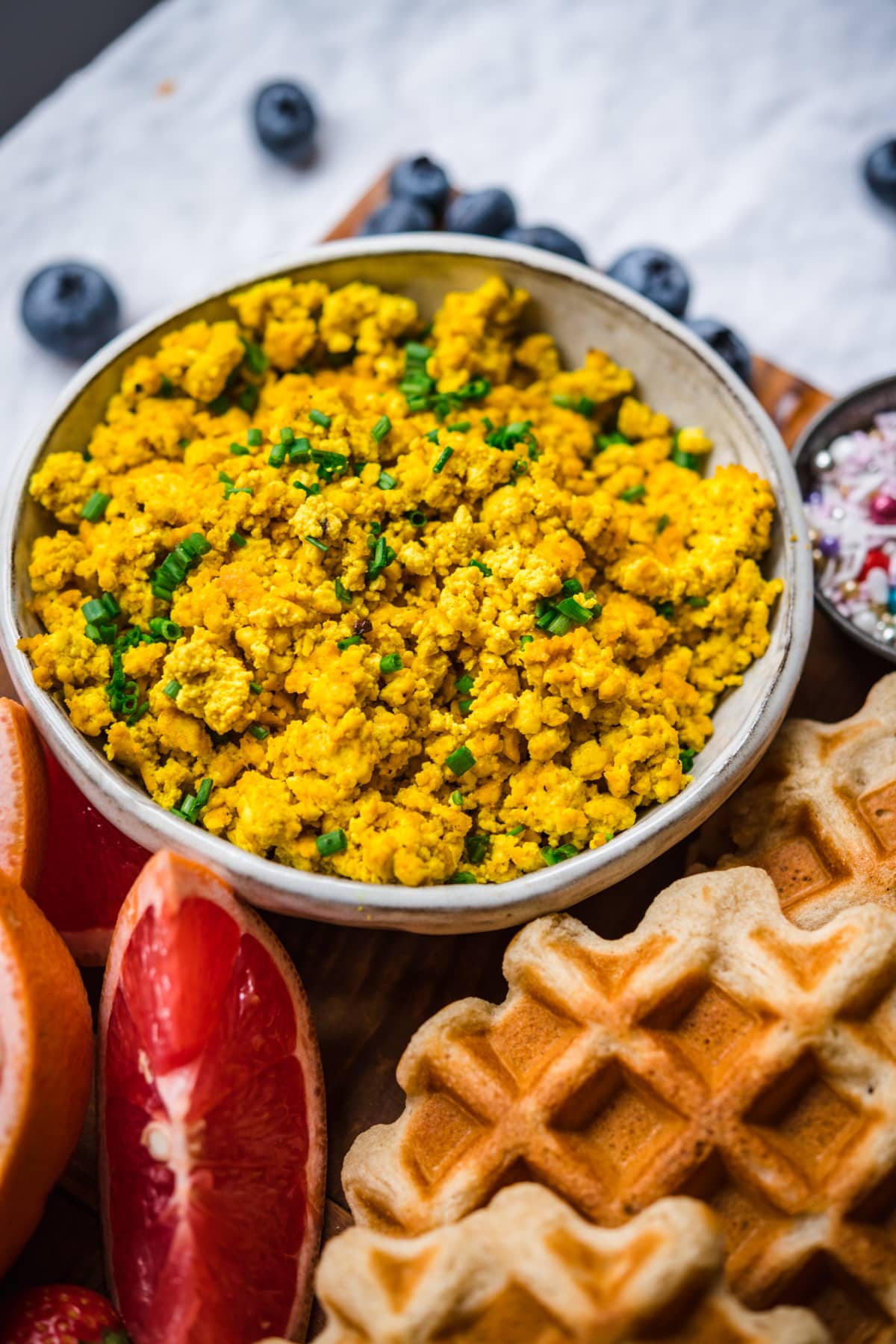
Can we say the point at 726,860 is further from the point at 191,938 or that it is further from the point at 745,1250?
the point at 191,938

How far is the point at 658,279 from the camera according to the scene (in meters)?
1.99

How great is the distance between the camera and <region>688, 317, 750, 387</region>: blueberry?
192cm

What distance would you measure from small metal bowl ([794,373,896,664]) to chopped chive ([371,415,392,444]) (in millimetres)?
720

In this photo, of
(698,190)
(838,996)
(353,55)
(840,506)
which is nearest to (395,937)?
(838,996)

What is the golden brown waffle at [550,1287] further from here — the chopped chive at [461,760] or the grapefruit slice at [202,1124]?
the chopped chive at [461,760]

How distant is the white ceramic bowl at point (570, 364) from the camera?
4.54 ft

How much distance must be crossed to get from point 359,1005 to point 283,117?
1.75 meters

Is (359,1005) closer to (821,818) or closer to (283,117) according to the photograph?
(821,818)

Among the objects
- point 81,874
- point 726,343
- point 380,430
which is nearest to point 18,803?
point 81,874

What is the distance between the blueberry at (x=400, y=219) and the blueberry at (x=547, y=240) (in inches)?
5.9

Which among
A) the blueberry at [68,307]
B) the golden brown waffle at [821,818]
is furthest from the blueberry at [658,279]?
the blueberry at [68,307]

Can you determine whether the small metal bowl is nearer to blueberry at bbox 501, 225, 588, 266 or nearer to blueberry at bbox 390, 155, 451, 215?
blueberry at bbox 501, 225, 588, 266

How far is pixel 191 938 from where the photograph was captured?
4.45 feet

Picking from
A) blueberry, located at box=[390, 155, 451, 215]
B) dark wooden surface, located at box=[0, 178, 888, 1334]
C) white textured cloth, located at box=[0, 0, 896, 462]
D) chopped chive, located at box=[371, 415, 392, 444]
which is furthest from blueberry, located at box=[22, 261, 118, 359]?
chopped chive, located at box=[371, 415, 392, 444]
